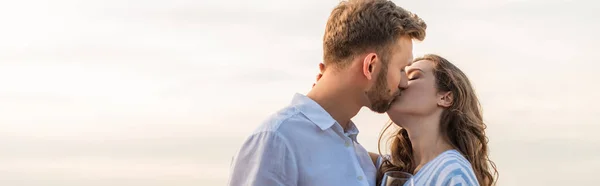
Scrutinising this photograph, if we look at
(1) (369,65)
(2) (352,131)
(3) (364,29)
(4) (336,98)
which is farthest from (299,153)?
(3) (364,29)

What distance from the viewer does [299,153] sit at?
6.01 m

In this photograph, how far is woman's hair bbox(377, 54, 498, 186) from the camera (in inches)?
292

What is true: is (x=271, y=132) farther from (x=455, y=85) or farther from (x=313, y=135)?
(x=455, y=85)

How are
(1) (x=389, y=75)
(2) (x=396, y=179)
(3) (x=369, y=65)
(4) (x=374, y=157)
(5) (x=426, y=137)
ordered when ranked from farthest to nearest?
(4) (x=374, y=157) → (5) (x=426, y=137) → (2) (x=396, y=179) → (1) (x=389, y=75) → (3) (x=369, y=65)

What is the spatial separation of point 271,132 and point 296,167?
304 mm

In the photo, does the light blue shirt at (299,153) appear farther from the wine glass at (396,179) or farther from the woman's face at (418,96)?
the woman's face at (418,96)

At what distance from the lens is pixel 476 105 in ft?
25.5

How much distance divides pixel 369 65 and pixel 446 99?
1513 mm

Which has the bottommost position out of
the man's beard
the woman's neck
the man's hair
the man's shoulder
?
the woman's neck

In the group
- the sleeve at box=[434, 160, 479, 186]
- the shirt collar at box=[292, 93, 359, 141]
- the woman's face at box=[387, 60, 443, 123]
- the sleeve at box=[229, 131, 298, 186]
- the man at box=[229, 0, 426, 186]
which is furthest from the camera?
the woman's face at box=[387, 60, 443, 123]

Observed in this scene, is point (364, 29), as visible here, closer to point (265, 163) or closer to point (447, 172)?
point (265, 163)

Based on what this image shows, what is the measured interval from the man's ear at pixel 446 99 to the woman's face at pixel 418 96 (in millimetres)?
18

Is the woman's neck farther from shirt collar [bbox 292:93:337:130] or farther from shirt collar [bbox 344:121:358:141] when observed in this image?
shirt collar [bbox 292:93:337:130]

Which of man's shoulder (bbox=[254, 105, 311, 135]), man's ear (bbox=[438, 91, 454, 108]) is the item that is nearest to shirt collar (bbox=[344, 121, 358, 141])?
man's shoulder (bbox=[254, 105, 311, 135])
